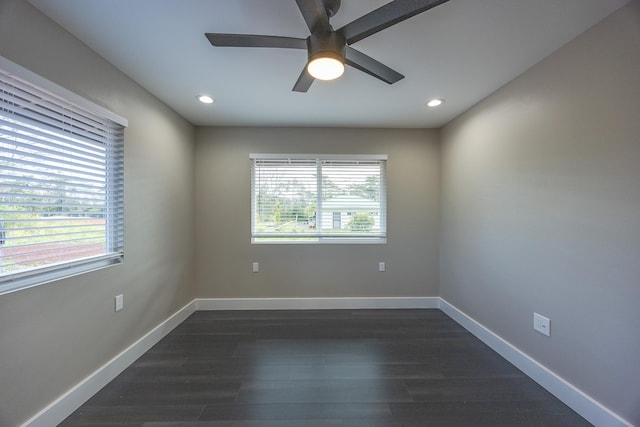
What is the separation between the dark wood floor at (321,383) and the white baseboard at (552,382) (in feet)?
0.18

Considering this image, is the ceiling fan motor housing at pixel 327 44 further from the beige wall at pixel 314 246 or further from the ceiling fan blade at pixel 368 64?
the beige wall at pixel 314 246

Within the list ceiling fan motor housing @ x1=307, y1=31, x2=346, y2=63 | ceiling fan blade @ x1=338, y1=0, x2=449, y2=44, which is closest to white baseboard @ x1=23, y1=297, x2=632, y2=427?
ceiling fan blade @ x1=338, y1=0, x2=449, y2=44

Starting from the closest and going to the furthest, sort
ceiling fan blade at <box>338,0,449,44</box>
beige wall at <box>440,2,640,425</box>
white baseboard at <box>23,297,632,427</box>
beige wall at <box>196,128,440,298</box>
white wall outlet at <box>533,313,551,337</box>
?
ceiling fan blade at <box>338,0,449,44</box>
beige wall at <box>440,2,640,425</box>
white baseboard at <box>23,297,632,427</box>
white wall outlet at <box>533,313,551,337</box>
beige wall at <box>196,128,440,298</box>

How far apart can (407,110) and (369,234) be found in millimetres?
1507

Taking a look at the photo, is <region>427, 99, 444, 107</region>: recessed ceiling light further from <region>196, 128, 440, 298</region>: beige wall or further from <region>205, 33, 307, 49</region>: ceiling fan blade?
<region>205, 33, 307, 49</region>: ceiling fan blade

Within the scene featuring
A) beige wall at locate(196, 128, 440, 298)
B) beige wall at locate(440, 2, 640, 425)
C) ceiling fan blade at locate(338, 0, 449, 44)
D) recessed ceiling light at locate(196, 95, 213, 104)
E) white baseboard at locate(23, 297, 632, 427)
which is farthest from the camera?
beige wall at locate(196, 128, 440, 298)

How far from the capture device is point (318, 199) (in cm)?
336

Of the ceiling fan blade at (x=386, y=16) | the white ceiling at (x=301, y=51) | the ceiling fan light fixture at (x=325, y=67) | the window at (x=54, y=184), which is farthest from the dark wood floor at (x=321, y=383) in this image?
the white ceiling at (x=301, y=51)

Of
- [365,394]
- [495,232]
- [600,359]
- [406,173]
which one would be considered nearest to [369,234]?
[406,173]

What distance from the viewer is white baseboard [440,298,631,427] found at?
1500mm

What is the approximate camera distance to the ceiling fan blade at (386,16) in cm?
106

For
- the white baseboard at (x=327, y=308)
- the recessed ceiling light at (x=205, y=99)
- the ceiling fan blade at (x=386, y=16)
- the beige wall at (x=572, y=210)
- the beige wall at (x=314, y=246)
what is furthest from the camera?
the beige wall at (x=314, y=246)

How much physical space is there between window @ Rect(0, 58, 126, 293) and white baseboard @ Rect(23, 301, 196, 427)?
72cm

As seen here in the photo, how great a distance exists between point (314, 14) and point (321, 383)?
2249mm
